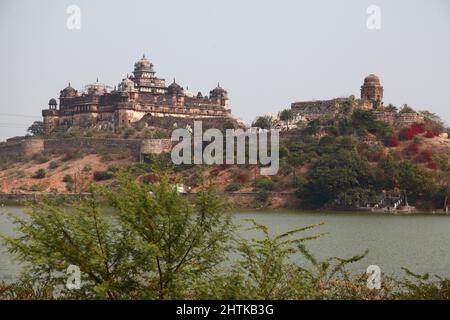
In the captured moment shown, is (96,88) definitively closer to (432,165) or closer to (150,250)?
(432,165)

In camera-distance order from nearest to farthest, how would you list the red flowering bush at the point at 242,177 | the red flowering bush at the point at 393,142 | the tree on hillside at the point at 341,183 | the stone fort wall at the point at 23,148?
the tree on hillside at the point at 341,183 → the red flowering bush at the point at 242,177 → the red flowering bush at the point at 393,142 → the stone fort wall at the point at 23,148

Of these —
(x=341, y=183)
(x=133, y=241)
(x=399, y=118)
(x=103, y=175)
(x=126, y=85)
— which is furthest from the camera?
(x=126, y=85)

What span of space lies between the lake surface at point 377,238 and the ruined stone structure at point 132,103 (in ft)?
70.6

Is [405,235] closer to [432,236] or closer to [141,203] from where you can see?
[432,236]

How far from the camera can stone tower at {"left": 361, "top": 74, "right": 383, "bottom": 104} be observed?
54.8 metres

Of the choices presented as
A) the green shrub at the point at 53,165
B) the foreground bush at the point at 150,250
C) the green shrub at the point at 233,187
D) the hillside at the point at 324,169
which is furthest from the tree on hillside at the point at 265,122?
the foreground bush at the point at 150,250

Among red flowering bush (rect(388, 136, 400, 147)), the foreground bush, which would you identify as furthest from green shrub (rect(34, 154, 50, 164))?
the foreground bush

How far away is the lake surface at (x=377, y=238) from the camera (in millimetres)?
20078

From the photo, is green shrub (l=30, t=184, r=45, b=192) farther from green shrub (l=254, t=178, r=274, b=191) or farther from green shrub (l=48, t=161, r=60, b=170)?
green shrub (l=254, t=178, r=274, b=191)

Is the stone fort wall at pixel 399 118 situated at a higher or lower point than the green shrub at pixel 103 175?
higher

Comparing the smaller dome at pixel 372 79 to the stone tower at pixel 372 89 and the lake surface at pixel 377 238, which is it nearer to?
the stone tower at pixel 372 89

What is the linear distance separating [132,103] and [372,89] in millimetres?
14949

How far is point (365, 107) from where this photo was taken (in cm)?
5222

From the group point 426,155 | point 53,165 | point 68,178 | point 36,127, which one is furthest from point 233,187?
point 36,127
